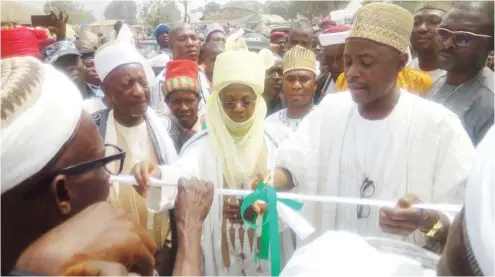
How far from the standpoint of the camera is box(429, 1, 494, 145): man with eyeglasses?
2631 millimetres

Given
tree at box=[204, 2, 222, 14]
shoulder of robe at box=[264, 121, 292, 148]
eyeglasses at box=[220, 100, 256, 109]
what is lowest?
shoulder of robe at box=[264, 121, 292, 148]

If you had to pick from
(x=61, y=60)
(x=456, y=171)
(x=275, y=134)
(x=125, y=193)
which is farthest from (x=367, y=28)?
(x=61, y=60)

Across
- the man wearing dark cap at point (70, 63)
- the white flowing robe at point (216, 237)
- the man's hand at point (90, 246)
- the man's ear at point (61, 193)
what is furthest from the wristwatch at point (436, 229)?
the man wearing dark cap at point (70, 63)

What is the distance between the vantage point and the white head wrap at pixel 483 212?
0.82 meters

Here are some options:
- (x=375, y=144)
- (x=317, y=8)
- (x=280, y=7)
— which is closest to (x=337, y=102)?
(x=375, y=144)

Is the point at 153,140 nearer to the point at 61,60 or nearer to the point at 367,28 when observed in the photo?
the point at 367,28

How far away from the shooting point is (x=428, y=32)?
381 centimetres

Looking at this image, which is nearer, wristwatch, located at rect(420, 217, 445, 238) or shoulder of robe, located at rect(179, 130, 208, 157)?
wristwatch, located at rect(420, 217, 445, 238)

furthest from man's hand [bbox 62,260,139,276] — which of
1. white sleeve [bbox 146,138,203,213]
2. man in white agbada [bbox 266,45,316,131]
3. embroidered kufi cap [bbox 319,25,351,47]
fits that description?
embroidered kufi cap [bbox 319,25,351,47]

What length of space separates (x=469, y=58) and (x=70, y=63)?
136 inches

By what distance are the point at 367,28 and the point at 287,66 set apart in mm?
1786

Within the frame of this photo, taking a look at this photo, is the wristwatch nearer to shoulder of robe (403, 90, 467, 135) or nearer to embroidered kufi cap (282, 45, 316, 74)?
shoulder of robe (403, 90, 467, 135)

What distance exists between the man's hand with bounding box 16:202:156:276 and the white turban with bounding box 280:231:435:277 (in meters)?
0.39

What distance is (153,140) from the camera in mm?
2979
